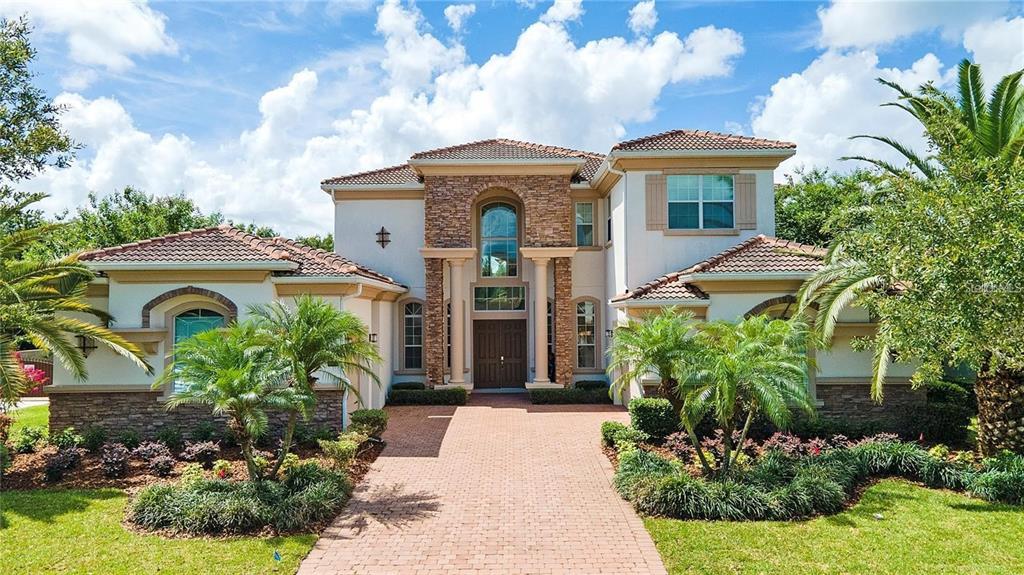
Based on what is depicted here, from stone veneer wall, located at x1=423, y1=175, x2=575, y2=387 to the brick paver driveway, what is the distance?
475cm

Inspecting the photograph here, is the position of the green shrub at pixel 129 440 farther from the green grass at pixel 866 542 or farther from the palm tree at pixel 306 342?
the green grass at pixel 866 542

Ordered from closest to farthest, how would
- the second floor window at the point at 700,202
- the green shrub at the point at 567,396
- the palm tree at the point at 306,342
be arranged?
the palm tree at the point at 306,342 < the second floor window at the point at 700,202 < the green shrub at the point at 567,396

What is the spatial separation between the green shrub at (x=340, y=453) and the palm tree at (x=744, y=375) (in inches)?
237

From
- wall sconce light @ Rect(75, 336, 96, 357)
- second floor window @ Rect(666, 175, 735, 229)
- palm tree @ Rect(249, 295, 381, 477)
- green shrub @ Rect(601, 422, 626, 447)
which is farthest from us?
second floor window @ Rect(666, 175, 735, 229)

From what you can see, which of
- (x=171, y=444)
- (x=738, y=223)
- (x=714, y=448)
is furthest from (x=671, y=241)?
(x=171, y=444)

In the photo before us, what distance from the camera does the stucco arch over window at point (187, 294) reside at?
13.1m

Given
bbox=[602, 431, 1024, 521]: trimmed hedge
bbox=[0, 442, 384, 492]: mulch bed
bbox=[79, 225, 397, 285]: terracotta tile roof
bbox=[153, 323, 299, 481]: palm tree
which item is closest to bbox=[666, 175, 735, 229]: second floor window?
bbox=[602, 431, 1024, 521]: trimmed hedge

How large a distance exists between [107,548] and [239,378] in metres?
2.57

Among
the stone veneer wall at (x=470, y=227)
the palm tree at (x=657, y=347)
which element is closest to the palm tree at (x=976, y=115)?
the palm tree at (x=657, y=347)

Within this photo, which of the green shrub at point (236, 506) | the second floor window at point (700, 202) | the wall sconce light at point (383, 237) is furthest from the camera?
the wall sconce light at point (383, 237)

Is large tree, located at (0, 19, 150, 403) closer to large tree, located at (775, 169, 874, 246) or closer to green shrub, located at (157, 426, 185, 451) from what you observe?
green shrub, located at (157, 426, 185, 451)

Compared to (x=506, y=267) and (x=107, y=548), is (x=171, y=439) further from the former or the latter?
(x=506, y=267)

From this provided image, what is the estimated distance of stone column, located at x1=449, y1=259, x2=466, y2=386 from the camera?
19.0 meters

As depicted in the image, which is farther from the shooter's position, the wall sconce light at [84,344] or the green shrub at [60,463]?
the wall sconce light at [84,344]
